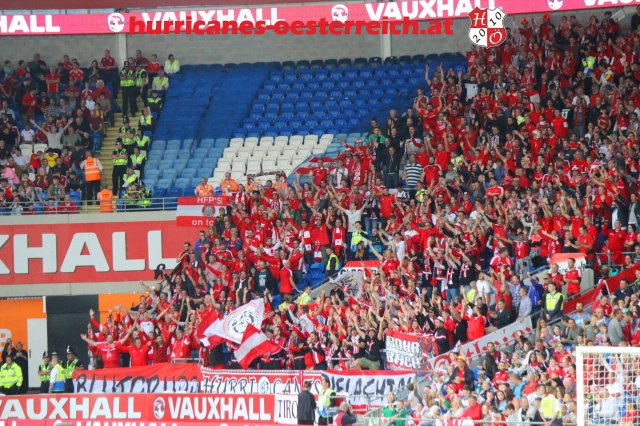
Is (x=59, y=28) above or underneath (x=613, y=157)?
above

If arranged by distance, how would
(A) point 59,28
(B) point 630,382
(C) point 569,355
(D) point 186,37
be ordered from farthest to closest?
(D) point 186,37 → (A) point 59,28 → (C) point 569,355 → (B) point 630,382

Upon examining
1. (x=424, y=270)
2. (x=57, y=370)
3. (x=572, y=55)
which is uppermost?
(x=572, y=55)

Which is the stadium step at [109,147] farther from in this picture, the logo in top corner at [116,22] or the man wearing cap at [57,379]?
the man wearing cap at [57,379]

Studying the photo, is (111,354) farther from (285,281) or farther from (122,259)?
Answer: (122,259)

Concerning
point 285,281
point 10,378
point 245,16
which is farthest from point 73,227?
point 245,16

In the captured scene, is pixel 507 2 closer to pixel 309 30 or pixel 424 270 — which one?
pixel 309 30

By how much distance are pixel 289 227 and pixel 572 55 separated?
26.1ft

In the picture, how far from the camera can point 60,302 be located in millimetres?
30484

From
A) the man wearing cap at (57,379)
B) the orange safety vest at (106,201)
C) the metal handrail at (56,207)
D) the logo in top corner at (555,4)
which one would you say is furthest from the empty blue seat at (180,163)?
the logo in top corner at (555,4)

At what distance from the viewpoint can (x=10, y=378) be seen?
25.4 meters

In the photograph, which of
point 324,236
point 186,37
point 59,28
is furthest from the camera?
point 186,37

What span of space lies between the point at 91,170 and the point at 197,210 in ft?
13.2

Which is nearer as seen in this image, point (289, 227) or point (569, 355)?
point (569, 355)

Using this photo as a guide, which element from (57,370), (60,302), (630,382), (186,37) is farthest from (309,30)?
(630,382)
